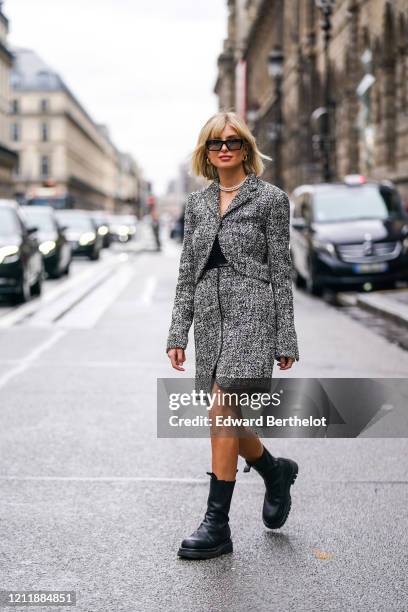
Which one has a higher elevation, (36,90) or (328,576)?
(36,90)

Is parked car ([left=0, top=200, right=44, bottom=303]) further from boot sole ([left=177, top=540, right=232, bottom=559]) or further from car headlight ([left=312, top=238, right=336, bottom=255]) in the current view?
boot sole ([left=177, top=540, right=232, bottom=559])

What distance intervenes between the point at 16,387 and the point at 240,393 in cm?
509

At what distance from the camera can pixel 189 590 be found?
4262 mm

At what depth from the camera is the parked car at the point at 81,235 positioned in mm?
36750

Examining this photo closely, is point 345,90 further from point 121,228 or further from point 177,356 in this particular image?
point 177,356

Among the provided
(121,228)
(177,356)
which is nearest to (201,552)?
(177,356)

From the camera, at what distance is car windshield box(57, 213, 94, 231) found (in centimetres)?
3753

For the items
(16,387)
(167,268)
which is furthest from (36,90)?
(16,387)

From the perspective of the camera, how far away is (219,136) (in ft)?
15.5

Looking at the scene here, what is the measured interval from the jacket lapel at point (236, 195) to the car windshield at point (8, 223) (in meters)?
14.3

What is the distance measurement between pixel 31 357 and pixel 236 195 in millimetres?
7206

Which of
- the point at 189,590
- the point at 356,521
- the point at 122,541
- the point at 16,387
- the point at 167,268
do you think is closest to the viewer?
the point at 189,590

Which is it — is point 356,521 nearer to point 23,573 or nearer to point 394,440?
point 23,573

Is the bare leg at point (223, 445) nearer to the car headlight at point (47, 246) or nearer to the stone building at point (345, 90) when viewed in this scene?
the stone building at point (345, 90)
